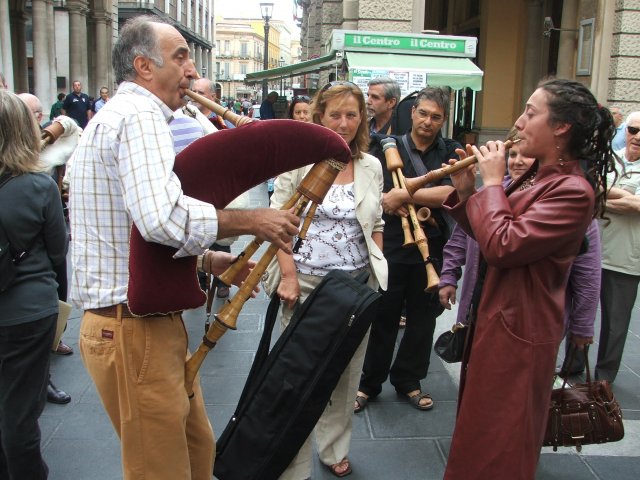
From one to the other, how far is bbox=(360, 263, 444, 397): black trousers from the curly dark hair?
70.1 inches

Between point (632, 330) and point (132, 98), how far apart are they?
16.9 feet

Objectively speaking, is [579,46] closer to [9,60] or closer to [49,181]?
[49,181]

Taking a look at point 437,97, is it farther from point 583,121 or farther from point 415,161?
point 583,121

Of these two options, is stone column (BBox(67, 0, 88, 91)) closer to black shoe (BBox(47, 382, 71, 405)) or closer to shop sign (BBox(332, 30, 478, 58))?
shop sign (BBox(332, 30, 478, 58))

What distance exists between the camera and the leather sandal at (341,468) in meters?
3.42

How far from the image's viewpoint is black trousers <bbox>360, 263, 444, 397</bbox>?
13.5 ft

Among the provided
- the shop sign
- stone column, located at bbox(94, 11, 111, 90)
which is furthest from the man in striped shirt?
stone column, located at bbox(94, 11, 111, 90)

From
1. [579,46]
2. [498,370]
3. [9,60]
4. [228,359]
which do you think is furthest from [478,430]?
[9,60]

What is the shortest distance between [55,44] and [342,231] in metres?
25.9

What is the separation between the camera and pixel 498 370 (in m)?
2.35

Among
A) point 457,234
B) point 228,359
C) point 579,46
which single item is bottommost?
point 228,359

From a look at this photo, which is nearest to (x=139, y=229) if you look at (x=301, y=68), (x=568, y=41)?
(x=301, y=68)

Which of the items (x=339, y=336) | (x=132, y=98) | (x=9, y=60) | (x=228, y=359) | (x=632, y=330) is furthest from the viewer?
(x=9, y=60)

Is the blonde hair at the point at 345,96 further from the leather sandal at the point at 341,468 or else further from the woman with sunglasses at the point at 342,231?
the leather sandal at the point at 341,468
